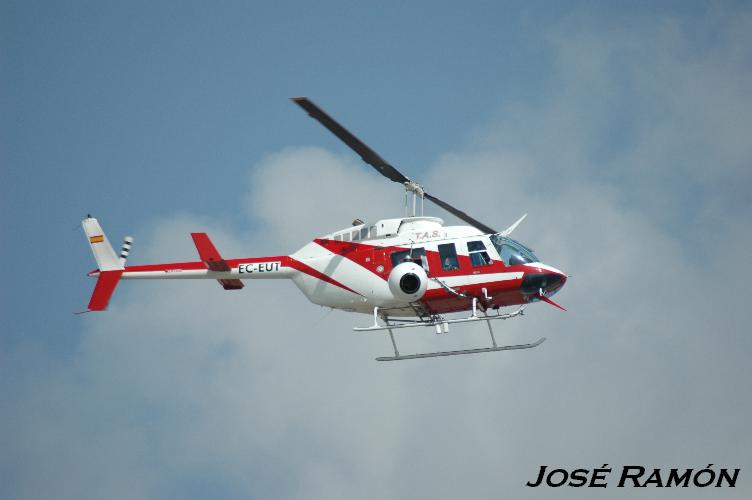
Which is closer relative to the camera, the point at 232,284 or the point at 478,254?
the point at 478,254

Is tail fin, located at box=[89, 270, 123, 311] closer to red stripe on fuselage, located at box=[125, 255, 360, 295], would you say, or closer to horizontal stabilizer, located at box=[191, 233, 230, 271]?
red stripe on fuselage, located at box=[125, 255, 360, 295]

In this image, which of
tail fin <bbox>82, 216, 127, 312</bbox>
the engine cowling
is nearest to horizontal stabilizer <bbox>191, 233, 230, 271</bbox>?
tail fin <bbox>82, 216, 127, 312</bbox>

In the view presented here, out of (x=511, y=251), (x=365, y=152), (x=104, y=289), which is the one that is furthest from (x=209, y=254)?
(x=511, y=251)

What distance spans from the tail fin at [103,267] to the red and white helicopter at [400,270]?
0.03 metres

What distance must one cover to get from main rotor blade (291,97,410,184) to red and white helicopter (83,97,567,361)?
0.02 m

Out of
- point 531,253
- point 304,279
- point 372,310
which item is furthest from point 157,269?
point 531,253

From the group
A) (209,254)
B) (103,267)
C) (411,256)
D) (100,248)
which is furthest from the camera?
(100,248)

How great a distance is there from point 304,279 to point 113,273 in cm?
413

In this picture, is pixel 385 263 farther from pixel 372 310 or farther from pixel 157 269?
pixel 157 269

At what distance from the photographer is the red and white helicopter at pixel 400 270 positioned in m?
21.6

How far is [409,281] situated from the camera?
2125cm

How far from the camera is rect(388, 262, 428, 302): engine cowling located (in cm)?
2123

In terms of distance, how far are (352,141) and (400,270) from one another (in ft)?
8.56

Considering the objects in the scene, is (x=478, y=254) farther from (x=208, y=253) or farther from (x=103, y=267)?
(x=103, y=267)
